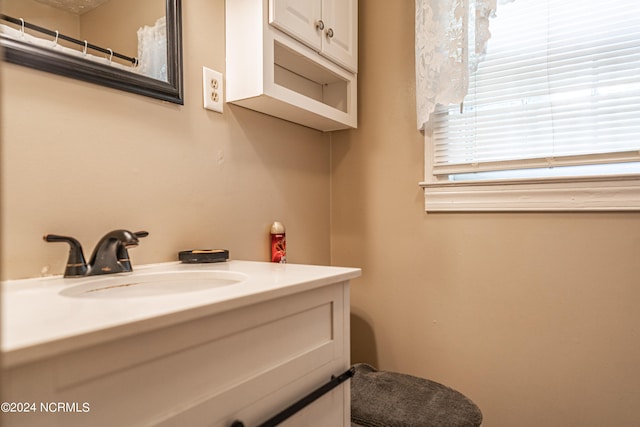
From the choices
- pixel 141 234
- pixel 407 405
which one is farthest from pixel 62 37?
pixel 407 405

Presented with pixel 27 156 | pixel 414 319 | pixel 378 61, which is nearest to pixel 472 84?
pixel 378 61

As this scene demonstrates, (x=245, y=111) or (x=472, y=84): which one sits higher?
(x=472, y=84)

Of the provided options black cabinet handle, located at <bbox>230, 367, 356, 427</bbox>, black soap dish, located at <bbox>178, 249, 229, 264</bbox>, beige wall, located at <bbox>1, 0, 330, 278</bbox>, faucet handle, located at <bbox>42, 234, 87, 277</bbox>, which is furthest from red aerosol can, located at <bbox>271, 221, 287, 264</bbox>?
faucet handle, located at <bbox>42, 234, 87, 277</bbox>

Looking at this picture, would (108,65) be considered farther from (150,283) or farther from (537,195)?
(537,195)

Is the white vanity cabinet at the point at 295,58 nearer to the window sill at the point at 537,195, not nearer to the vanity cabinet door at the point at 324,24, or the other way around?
the vanity cabinet door at the point at 324,24

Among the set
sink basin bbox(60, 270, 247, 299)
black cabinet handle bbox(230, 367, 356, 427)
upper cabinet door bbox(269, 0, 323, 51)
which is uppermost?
upper cabinet door bbox(269, 0, 323, 51)

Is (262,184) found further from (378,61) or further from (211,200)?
(378,61)

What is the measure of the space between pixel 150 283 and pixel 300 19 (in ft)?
3.13

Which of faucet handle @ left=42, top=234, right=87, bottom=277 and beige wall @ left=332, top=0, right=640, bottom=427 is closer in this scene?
faucet handle @ left=42, top=234, right=87, bottom=277

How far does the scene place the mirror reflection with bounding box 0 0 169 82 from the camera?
776 mm

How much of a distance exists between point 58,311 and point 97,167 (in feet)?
1.55

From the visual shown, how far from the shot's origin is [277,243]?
1.34m

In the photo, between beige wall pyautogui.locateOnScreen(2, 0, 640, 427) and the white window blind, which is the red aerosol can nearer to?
beige wall pyautogui.locateOnScreen(2, 0, 640, 427)

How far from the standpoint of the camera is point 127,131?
3.10ft
